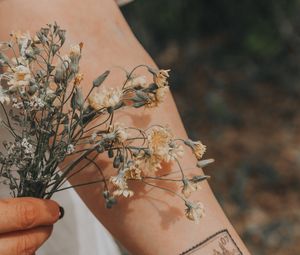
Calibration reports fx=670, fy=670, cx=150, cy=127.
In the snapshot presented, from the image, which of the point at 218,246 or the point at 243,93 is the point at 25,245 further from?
the point at 243,93

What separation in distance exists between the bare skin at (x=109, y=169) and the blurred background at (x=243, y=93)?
74.3 inches

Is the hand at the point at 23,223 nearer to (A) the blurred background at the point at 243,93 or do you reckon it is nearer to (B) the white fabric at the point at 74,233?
(B) the white fabric at the point at 74,233

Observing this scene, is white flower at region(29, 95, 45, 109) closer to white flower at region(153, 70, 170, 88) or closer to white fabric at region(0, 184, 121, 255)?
white flower at region(153, 70, 170, 88)

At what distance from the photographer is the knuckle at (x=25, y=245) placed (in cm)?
79

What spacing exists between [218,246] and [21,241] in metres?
0.31

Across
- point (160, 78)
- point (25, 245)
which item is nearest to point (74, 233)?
point (25, 245)

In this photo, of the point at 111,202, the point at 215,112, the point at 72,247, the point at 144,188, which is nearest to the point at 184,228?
the point at 144,188

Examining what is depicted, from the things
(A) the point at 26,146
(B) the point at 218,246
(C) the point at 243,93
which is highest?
(C) the point at 243,93

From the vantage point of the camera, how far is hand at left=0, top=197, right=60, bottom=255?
777 mm

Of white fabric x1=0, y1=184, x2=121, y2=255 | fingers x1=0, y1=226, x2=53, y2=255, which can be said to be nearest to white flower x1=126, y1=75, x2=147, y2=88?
fingers x1=0, y1=226, x2=53, y2=255

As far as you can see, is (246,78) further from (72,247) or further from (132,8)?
(72,247)

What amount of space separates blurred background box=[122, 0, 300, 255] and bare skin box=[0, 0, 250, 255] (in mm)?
1887

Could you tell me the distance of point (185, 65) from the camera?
378 centimetres

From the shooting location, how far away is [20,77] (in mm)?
725
